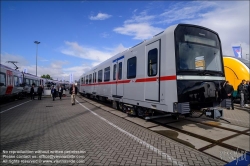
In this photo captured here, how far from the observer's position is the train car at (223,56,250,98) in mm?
11891

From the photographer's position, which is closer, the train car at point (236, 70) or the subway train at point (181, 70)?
the subway train at point (181, 70)

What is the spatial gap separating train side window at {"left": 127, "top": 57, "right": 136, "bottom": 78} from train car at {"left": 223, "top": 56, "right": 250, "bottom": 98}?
9.08 metres

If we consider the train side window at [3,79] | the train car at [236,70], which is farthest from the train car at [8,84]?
the train car at [236,70]

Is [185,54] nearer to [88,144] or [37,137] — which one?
[88,144]

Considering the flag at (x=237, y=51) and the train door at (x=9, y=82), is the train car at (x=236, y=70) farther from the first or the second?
the train door at (x=9, y=82)

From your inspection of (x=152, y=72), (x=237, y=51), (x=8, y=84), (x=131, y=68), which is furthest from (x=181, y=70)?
(x=237, y=51)

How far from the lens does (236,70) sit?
12.3 m

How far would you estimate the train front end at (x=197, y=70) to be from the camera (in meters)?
5.11

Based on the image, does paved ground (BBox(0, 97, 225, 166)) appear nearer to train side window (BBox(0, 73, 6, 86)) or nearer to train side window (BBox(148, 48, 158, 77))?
train side window (BBox(148, 48, 158, 77))

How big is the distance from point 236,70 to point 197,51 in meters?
9.01

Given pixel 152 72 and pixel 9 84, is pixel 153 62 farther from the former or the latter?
pixel 9 84

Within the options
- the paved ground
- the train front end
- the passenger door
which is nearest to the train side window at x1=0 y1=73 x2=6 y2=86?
the paved ground

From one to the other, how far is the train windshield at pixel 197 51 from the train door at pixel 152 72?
0.91 metres

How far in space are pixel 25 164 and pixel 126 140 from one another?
2.61 m
